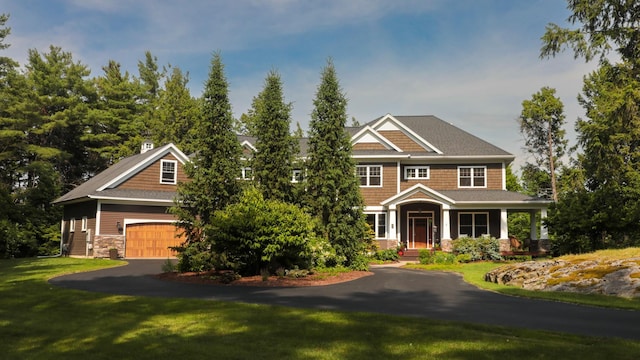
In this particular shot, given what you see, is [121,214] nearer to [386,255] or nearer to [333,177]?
[333,177]

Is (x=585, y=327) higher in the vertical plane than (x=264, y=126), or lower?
lower

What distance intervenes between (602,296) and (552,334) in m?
6.22

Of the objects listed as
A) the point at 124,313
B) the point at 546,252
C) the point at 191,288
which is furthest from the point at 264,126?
the point at 546,252

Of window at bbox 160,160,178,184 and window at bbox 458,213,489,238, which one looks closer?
window at bbox 160,160,178,184

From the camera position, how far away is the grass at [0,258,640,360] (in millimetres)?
6493

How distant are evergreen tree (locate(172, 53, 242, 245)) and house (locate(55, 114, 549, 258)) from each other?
10.3 m

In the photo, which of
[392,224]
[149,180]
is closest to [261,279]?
[392,224]

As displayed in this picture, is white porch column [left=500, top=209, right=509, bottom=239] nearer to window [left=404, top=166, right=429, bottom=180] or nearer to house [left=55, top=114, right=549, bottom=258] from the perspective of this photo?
house [left=55, top=114, right=549, bottom=258]

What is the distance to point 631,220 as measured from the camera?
75.2 ft

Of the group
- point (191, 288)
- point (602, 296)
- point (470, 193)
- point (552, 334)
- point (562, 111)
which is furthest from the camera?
point (562, 111)

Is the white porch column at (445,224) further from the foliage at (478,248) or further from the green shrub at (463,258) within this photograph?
the green shrub at (463,258)

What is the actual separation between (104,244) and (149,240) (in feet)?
8.56

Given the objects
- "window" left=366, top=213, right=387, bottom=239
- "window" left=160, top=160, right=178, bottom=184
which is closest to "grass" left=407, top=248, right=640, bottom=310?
"window" left=366, top=213, right=387, bottom=239

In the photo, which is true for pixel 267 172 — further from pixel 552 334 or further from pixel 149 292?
pixel 552 334
